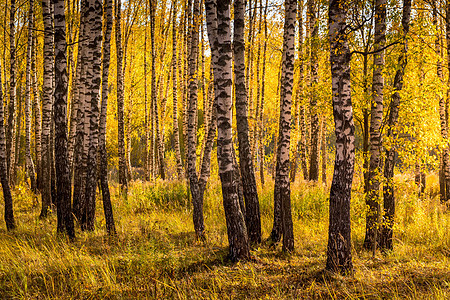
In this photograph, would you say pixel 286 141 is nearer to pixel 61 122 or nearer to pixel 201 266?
pixel 201 266

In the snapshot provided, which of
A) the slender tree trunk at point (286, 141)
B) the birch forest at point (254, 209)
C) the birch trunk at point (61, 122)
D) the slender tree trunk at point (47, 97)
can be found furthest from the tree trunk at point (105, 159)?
the slender tree trunk at point (286, 141)

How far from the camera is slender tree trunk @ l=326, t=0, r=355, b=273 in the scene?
3.94 metres

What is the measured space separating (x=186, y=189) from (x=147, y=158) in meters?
5.11

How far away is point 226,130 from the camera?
4445 millimetres

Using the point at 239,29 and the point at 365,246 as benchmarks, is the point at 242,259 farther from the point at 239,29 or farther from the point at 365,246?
the point at 239,29

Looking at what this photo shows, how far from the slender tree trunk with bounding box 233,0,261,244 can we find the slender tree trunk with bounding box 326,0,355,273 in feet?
5.76

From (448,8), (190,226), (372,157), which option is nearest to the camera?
(372,157)

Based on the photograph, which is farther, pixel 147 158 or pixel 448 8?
pixel 147 158

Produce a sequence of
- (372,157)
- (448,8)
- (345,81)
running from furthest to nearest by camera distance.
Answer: (448,8), (372,157), (345,81)

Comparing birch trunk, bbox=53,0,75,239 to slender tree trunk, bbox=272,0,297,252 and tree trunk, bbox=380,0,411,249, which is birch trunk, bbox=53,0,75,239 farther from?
tree trunk, bbox=380,0,411,249

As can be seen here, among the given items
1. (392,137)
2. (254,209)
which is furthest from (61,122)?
(392,137)

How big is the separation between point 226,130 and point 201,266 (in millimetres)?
2104

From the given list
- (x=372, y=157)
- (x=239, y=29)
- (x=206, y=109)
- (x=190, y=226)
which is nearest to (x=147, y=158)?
(x=206, y=109)

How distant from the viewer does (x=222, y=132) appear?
445 cm
